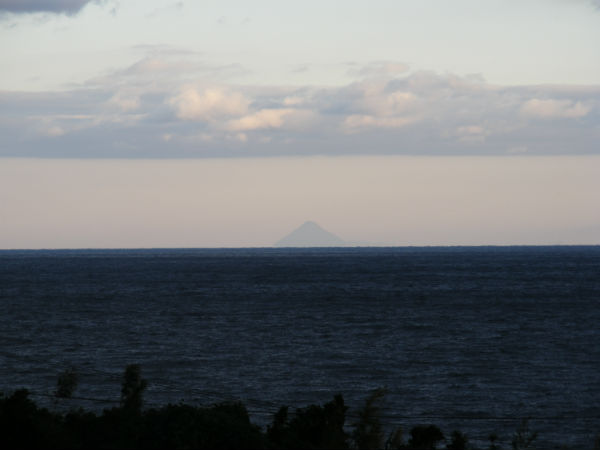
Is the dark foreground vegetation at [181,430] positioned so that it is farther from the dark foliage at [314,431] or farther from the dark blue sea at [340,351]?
the dark blue sea at [340,351]

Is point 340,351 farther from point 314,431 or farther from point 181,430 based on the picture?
point 181,430

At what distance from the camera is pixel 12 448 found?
21.4 m

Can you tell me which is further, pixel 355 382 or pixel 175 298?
pixel 175 298

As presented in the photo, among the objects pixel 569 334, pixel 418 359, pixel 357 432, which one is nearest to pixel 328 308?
pixel 569 334

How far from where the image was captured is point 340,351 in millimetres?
60500

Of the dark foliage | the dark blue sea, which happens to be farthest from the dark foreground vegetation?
the dark blue sea

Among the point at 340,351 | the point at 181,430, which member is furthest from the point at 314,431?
the point at 340,351

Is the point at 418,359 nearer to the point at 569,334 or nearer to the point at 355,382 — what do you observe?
the point at 355,382

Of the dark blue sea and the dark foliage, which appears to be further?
the dark blue sea

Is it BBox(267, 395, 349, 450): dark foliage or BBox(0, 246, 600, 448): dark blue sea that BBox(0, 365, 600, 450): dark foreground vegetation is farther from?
BBox(0, 246, 600, 448): dark blue sea

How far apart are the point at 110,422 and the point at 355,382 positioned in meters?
26.1

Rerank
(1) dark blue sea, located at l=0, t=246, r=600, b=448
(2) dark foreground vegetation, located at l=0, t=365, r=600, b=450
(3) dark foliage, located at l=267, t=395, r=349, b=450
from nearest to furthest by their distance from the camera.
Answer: (2) dark foreground vegetation, located at l=0, t=365, r=600, b=450
(3) dark foliage, located at l=267, t=395, r=349, b=450
(1) dark blue sea, located at l=0, t=246, r=600, b=448

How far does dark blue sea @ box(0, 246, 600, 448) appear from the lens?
41.0m

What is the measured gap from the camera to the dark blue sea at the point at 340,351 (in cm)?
4100
